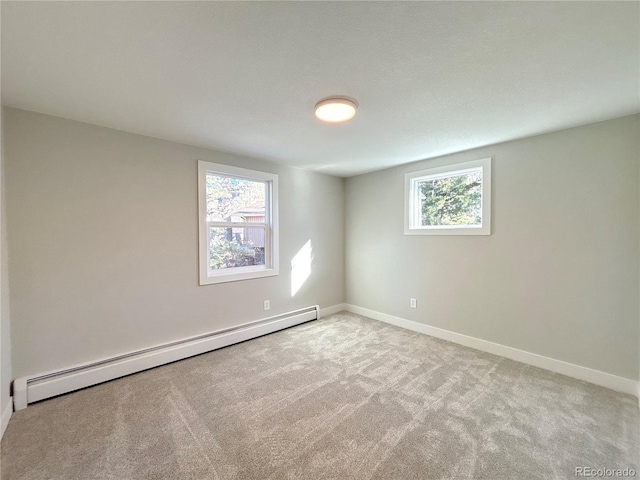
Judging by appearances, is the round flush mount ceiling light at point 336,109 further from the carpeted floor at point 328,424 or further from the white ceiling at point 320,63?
the carpeted floor at point 328,424

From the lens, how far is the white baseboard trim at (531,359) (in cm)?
230

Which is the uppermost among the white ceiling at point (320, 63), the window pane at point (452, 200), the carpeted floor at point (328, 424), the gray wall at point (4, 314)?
the white ceiling at point (320, 63)

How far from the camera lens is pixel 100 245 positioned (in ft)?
8.08

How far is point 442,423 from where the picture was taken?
1.89m

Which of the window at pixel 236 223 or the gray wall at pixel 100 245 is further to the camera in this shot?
the window at pixel 236 223

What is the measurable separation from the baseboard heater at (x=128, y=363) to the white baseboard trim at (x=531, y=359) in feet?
6.15

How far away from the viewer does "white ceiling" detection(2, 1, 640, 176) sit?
1217 millimetres

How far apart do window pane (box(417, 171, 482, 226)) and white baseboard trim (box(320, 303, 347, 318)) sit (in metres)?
1.95

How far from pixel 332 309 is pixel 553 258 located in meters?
2.98

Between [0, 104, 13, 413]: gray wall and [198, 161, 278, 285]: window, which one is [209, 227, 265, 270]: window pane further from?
[0, 104, 13, 413]: gray wall

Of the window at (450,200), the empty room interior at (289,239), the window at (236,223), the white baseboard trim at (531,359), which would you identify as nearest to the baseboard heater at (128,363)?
the empty room interior at (289,239)

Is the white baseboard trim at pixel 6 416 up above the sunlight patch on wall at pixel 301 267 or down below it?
below

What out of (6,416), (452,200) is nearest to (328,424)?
(6,416)

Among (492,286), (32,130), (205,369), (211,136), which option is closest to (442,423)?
(492,286)
